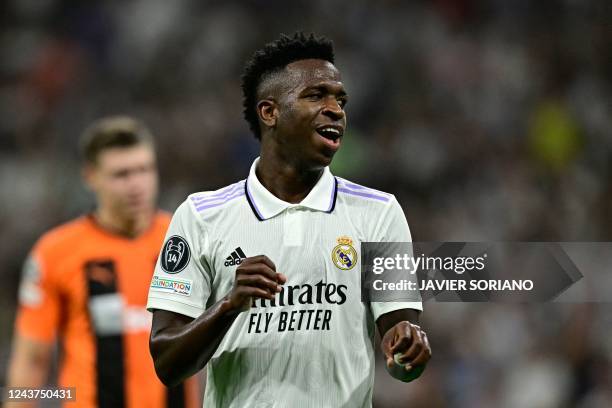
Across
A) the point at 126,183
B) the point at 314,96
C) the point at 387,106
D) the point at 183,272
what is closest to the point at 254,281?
the point at 183,272

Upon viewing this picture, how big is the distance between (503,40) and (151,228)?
552cm

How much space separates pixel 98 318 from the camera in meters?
4.86

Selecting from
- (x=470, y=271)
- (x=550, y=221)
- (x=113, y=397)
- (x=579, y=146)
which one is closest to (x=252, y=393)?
(x=470, y=271)

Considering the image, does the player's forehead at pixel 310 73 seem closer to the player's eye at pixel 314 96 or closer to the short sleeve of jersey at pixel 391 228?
the player's eye at pixel 314 96

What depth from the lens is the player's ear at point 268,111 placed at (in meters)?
3.14

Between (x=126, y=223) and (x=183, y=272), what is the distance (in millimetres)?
2163

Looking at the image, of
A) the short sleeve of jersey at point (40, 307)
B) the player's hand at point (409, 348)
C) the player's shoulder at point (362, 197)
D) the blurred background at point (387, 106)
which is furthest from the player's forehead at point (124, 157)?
the player's hand at point (409, 348)

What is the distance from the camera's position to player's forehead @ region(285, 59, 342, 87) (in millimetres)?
3061

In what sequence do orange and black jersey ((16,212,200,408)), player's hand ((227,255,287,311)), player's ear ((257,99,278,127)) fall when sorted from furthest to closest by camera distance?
orange and black jersey ((16,212,200,408))
player's ear ((257,99,278,127))
player's hand ((227,255,287,311))

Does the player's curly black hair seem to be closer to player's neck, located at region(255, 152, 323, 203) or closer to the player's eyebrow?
the player's eyebrow

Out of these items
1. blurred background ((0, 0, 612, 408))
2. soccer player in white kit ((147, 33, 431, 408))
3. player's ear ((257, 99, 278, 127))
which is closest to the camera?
soccer player in white kit ((147, 33, 431, 408))

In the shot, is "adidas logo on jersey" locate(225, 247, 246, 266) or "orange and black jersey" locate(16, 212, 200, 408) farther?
"orange and black jersey" locate(16, 212, 200, 408)

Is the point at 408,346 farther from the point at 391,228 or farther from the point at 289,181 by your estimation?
the point at 289,181

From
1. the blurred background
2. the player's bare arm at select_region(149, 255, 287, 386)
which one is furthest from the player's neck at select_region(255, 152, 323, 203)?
the blurred background
